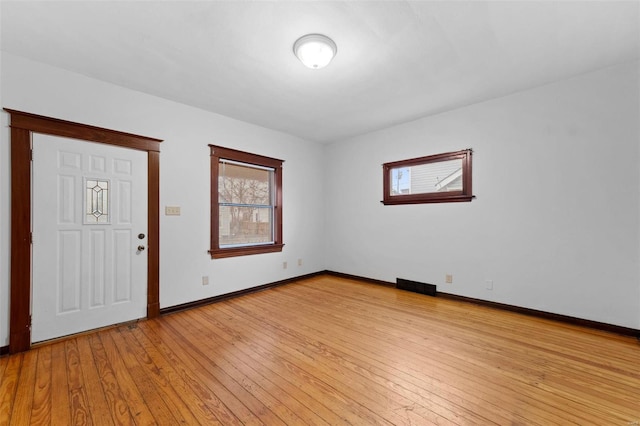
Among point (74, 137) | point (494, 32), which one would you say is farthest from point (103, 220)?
point (494, 32)

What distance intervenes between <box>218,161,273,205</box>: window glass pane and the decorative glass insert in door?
4.45 ft

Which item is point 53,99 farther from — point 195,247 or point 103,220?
point 195,247

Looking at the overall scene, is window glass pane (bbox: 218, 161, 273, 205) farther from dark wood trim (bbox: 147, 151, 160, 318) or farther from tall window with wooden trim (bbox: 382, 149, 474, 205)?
tall window with wooden trim (bbox: 382, 149, 474, 205)

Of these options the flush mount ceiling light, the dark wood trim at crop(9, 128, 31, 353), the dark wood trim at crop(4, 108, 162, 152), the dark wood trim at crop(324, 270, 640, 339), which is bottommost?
the dark wood trim at crop(324, 270, 640, 339)

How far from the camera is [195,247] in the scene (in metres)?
3.54

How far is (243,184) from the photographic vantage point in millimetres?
4266

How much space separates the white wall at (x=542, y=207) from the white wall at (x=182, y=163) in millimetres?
Answer: 1824

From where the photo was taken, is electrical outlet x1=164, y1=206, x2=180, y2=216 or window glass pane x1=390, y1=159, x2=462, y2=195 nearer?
electrical outlet x1=164, y1=206, x2=180, y2=216

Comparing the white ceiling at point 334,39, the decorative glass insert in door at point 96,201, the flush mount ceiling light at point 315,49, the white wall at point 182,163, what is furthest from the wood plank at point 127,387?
the flush mount ceiling light at point 315,49

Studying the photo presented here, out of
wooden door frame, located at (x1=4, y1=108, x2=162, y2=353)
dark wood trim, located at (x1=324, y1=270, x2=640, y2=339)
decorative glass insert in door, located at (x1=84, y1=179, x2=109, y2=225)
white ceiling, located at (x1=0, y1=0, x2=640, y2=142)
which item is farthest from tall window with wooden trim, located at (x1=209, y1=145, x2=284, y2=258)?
dark wood trim, located at (x1=324, y1=270, x2=640, y2=339)

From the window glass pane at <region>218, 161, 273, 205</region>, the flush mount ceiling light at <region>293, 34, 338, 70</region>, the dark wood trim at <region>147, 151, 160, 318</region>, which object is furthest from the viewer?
the window glass pane at <region>218, 161, 273, 205</region>

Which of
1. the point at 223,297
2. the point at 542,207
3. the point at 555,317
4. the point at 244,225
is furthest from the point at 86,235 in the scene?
the point at 555,317

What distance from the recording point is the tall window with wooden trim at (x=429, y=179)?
3664 millimetres

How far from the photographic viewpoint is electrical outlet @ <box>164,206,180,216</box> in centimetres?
329
